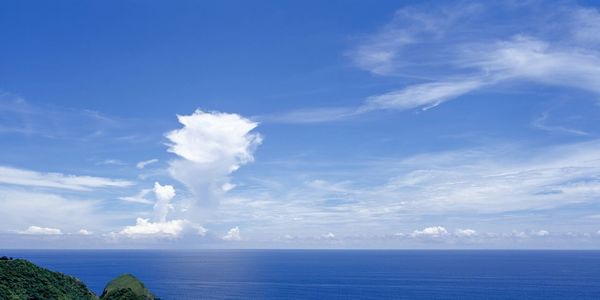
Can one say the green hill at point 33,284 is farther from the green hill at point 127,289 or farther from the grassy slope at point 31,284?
the green hill at point 127,289

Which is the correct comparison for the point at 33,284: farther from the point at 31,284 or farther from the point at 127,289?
the point at 127,289

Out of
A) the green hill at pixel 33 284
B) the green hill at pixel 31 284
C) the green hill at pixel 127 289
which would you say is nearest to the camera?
the green hill at pixel 31 284

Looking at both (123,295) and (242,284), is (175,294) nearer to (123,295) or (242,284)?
(242,284)

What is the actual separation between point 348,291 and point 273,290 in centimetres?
3233

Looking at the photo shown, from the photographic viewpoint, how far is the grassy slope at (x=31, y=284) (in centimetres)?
5928

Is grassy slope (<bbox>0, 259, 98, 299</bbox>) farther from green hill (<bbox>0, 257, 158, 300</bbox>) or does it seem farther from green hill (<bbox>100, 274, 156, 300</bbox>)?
green hill (<bbox>100, 274, 156, 300</bbox>)

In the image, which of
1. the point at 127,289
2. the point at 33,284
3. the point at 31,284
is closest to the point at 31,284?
the point at 31,284

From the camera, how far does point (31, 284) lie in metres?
64.6

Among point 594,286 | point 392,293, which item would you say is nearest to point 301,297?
point 392,293

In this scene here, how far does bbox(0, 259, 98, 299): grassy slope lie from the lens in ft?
194

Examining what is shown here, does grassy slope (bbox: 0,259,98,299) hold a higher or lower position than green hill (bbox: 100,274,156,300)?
higher

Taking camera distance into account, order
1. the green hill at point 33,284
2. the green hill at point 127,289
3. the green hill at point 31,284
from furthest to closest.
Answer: the green hill at point 127,289, the green hill at point 33,284, the green hill at point 31,284

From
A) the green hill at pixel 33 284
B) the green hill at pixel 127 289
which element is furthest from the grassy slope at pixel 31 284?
the green hill at pixel 127 289

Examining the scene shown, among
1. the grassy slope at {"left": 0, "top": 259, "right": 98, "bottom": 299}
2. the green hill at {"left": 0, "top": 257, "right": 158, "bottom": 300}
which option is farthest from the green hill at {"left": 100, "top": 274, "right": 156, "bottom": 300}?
the grassy slope at {"left": 0, "top": 259, "right": 98, "bottom": 299}
